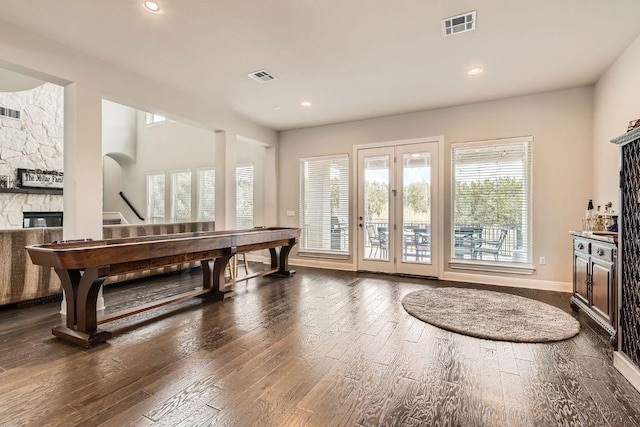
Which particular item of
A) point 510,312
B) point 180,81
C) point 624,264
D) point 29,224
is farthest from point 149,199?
point 624,264

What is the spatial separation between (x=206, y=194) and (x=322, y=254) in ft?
11.1

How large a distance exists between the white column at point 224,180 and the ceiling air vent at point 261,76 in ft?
5.02

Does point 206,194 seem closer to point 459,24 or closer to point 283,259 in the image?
point 283,259

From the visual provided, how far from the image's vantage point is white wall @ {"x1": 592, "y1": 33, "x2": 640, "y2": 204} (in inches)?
124

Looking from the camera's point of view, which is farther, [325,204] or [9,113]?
[9,113]

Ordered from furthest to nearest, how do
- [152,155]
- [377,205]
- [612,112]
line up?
[152,155] < [377,205] < [612,112]

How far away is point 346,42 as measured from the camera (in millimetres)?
3174

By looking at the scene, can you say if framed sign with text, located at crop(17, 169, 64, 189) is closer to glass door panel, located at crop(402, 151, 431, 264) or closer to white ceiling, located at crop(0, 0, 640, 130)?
white ceiling, located at crop(0, 0, 640, 130)

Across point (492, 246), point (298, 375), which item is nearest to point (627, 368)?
point (298, 375)

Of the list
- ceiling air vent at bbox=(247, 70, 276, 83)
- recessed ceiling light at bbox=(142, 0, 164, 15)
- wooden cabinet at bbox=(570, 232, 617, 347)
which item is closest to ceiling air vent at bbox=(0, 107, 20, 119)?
ceiling air vent at bbox=(247, 70, 276, 83)

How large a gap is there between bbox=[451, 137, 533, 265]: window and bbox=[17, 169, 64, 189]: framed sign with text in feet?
28.6

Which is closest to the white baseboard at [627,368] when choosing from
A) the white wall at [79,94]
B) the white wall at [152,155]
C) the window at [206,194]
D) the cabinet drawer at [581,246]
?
the cabinet drawer at [581,246]

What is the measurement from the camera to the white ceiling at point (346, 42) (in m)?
2.63

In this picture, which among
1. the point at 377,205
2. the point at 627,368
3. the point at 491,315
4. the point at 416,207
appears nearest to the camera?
the point at 627,368
